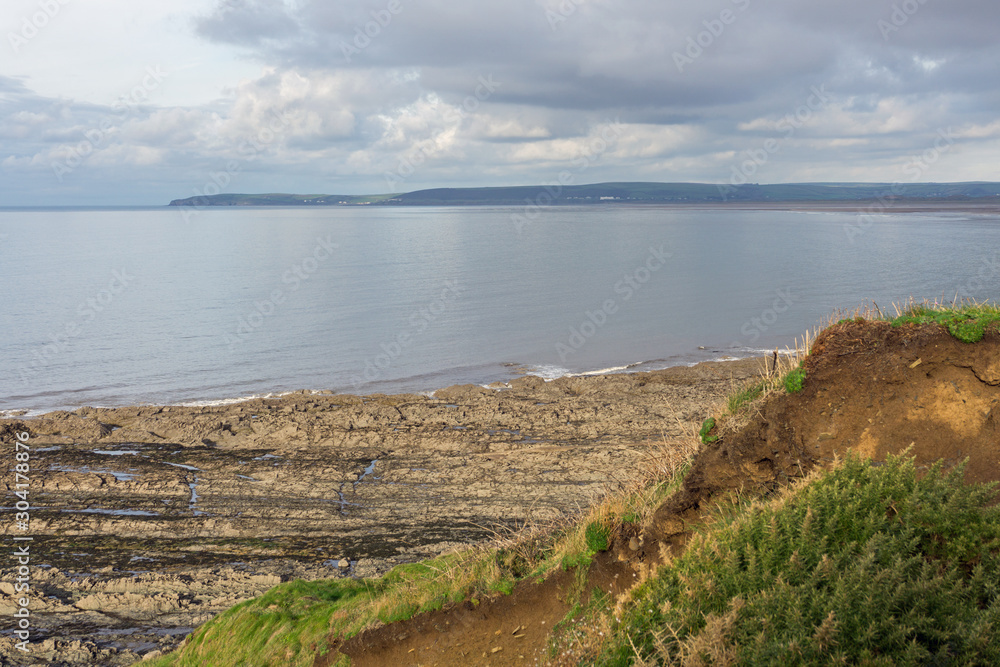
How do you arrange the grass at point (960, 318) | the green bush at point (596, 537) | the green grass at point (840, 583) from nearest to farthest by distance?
the green grass at point (840, 583) → the grass at point (960, 318) → the green bush at point (596, 537)

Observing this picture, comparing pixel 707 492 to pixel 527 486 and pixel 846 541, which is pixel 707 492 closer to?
pixel 846 541

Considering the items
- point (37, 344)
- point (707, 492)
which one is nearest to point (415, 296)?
point (37, 344)

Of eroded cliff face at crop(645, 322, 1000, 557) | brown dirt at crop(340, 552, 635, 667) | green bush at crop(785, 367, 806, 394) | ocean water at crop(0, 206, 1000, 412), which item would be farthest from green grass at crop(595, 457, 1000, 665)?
ocean water at crop(0, 206, 1000, 412)

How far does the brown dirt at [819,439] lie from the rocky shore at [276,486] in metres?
1.42

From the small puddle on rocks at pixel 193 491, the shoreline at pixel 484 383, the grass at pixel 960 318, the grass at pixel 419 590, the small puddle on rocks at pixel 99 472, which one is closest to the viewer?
the grass at pixel 960 318

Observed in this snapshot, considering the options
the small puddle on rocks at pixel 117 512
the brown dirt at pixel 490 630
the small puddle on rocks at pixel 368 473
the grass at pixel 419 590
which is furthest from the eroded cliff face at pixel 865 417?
the small puddle on rocks at pixel 117 512

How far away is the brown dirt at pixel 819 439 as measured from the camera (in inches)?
248

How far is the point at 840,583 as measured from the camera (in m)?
4.58

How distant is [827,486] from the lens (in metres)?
5.59

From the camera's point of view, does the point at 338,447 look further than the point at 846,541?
Yes

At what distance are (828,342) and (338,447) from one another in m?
14.1

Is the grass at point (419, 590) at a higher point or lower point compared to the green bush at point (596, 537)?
lower

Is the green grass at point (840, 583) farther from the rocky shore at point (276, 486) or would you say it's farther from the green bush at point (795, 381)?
the rocky shore at point (276, 486)

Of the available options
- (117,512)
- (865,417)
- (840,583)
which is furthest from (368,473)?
(840,583)
